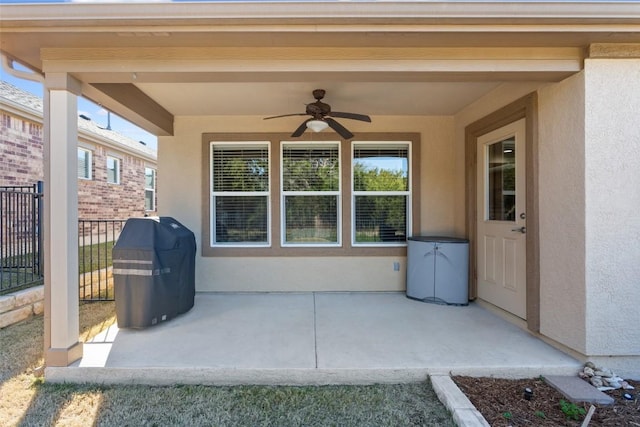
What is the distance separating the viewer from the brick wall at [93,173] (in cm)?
650

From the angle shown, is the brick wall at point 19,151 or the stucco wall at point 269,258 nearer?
the stucco wall at point 269,258

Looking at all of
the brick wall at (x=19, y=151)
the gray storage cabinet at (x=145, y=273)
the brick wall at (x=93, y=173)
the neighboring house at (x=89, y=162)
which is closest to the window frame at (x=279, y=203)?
the gray storage cabinet at (x=145, y=273)

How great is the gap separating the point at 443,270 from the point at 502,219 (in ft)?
3.29

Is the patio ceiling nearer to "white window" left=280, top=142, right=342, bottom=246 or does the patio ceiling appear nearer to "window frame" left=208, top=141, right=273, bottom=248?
"window frame" left=208, top=141, right=273, bottom=248

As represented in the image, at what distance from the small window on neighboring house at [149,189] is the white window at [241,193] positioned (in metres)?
8.69

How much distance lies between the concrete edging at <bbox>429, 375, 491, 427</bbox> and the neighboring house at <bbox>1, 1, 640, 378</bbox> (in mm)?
1293

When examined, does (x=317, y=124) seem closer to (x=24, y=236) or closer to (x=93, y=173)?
(x=24, y=236)

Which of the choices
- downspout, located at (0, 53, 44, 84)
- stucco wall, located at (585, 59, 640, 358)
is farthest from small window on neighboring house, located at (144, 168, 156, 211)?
stucco wall, located at (585, 59, 640, 358)

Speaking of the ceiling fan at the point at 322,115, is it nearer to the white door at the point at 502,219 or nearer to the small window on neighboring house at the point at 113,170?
the white door at the point at 502,219

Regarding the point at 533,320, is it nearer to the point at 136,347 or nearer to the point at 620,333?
the point at 620,333

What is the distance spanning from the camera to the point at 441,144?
506 centimetres

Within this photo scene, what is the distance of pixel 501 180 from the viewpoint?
4.08 m

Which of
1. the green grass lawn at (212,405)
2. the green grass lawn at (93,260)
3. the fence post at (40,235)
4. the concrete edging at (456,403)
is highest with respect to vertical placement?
the fence post at (40,235)

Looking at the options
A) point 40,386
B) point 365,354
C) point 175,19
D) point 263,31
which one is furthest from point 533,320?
point 40,386
